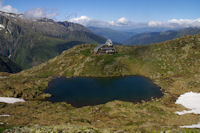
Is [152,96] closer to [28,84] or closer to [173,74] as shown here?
[173,74]

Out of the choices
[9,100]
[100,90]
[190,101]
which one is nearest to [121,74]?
[100,90]

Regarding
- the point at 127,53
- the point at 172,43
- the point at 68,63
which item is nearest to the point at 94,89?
the point at 68,63

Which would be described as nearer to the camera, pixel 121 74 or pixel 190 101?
pixel 190 101

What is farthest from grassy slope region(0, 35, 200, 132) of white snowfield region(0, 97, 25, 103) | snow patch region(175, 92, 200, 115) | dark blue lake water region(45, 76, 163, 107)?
dark blue lake water region(45, 76, 163, 107)

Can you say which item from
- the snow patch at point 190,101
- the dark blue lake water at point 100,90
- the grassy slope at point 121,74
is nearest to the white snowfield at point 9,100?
the grassy slope at point 121,74

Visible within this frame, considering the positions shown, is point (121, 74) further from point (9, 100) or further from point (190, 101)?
point (9, 100)

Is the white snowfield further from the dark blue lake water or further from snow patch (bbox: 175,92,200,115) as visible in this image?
snow patch (bbox: 175,92,200,115)

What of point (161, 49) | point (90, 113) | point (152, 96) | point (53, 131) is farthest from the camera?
point (161, 49)
